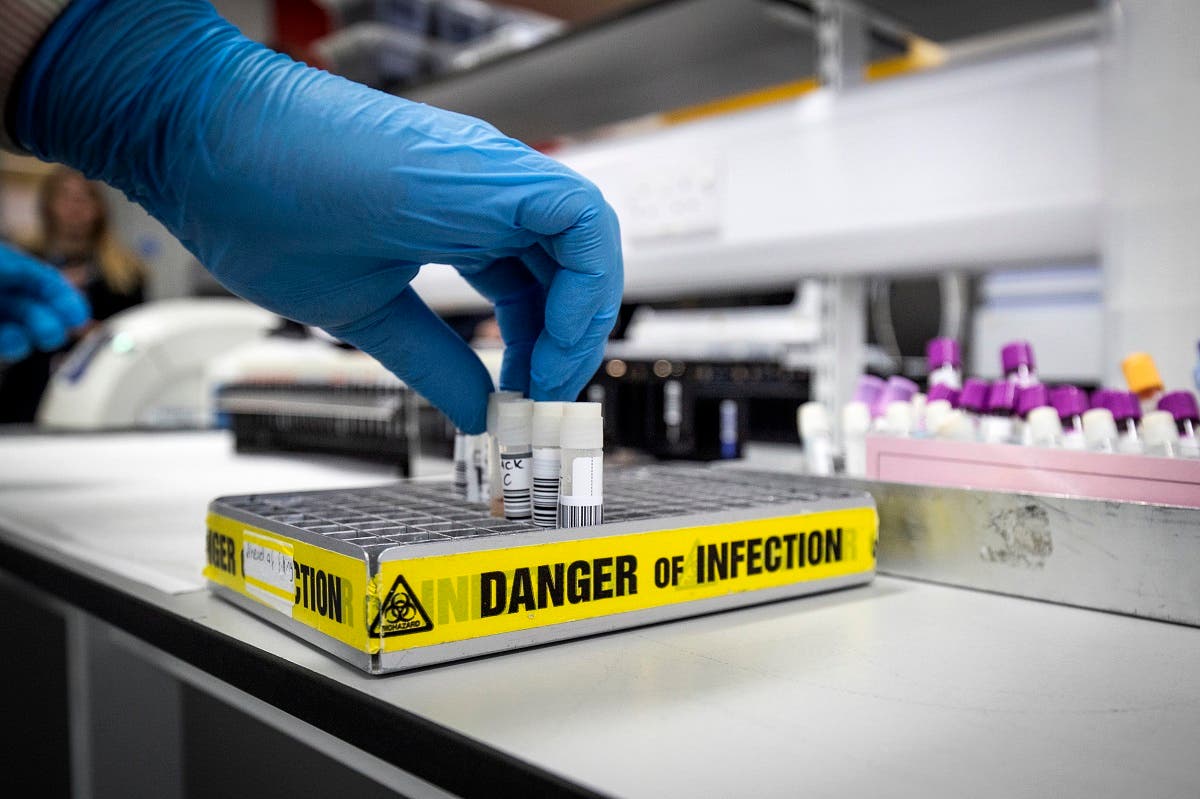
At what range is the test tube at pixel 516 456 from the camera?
0.76m

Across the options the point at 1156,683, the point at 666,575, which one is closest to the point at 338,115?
the point at 666,575

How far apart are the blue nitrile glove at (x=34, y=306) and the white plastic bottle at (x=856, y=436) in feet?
6.60

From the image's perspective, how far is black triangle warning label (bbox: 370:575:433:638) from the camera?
1.96 feet

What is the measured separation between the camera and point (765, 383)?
165 cm

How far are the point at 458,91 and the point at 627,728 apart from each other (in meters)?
2.40

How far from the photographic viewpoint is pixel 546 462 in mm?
730

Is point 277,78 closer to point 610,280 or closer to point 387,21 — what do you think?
point 610,280

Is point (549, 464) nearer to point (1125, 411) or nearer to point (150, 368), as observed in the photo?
point (1125, 411)

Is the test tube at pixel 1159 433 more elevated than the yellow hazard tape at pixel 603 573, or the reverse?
the test tube at pixel 1159 433

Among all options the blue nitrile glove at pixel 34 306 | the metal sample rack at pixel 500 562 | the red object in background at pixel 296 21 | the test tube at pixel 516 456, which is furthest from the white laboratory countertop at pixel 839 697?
the red object in background at pixel 296 21

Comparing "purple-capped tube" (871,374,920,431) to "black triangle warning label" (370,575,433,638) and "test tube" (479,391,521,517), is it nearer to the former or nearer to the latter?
"test tube" (479,391,521,517)

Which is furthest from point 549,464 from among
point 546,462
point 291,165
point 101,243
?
point 101,243

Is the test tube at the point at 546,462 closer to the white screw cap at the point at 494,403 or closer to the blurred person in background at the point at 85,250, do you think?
the white screw cap at the point at 494,403

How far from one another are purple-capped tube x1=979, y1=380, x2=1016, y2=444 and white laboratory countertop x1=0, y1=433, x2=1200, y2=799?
168mm
